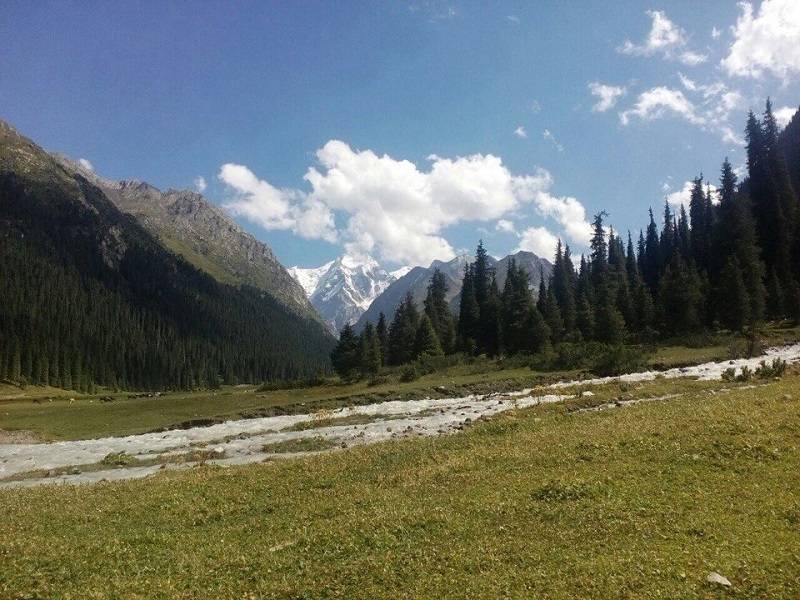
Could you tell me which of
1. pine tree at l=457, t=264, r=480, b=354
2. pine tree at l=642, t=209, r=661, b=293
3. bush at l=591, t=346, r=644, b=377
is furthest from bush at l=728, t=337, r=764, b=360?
pine tree at l=642, t=209, r=661, b=293

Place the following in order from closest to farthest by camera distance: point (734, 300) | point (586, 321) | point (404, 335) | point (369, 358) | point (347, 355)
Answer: point (734, 300) < point (586, 321) < point (369, 358) < point (347, 355) < point (404, 335)

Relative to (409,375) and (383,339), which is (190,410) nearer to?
(409,375)

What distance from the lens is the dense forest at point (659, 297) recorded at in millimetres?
89312

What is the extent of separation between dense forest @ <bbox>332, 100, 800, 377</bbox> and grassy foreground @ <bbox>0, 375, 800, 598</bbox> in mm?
64892

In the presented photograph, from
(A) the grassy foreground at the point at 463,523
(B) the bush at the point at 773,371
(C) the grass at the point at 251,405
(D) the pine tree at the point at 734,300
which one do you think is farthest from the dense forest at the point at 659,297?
(A) the grassy foreground at the point at 463,523

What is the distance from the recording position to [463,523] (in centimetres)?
1387

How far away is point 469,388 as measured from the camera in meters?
62.8

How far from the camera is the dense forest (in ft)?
293

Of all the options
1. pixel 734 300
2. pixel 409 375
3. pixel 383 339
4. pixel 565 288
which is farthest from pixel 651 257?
pixel 409 375

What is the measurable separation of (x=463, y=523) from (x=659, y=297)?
96.2 m

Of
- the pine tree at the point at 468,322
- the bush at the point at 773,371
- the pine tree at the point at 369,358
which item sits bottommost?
the bush at the point at 773,371

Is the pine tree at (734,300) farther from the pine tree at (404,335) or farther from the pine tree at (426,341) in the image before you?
the pine tree at (404,335)

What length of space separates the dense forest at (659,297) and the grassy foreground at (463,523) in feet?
213

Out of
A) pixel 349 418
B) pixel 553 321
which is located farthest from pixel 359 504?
pixel 553 321
